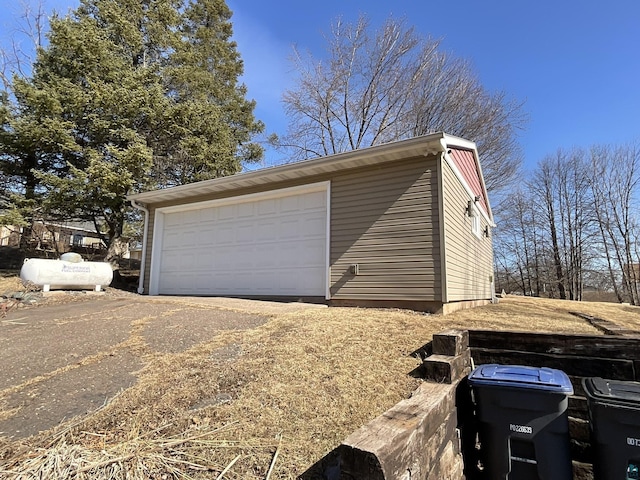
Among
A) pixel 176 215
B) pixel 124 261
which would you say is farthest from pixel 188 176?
pixel 176 215

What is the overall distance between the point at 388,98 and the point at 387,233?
1209cm

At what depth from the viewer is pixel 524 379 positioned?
6.91ft

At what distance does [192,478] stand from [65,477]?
2.03 ft

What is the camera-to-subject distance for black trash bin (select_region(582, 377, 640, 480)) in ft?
6.11

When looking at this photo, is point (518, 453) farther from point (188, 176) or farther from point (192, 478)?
point (188, 176)

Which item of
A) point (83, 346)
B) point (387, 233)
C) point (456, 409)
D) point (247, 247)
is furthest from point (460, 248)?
point (83, 346)

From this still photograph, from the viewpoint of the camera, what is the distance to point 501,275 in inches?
958

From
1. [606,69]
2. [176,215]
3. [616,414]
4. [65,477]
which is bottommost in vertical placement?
[65,477]

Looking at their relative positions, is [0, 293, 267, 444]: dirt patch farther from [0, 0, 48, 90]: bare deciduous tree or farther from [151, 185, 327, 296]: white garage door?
[0, 0, 48, 90]: bare deciduous tree

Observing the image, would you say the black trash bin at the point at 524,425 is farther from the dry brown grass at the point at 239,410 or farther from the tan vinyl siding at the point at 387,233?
the tan vinyl siding at the point at 387,233

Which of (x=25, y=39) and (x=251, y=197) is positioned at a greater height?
(x=25, y=39)

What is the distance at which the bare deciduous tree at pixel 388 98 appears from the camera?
623 inches

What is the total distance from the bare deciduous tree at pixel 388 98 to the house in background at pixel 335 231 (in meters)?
7.79

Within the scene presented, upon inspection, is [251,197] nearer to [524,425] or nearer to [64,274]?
[64,274]
